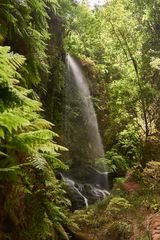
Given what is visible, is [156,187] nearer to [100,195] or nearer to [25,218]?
[100,195]

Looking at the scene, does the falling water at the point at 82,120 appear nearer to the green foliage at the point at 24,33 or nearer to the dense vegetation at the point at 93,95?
the dense vegetation at the point at 93,95

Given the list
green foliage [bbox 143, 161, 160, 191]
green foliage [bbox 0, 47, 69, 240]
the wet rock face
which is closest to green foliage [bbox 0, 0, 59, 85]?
green foliage [bbox 0, 47, 69, 240]

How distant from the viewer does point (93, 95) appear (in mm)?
15438

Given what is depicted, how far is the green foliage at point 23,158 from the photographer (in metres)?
2.97

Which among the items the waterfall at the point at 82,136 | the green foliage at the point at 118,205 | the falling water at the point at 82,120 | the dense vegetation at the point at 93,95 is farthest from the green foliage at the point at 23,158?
the falling water at the point at 82,120

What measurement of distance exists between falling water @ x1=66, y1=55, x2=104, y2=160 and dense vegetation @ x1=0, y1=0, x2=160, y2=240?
1.26 feet

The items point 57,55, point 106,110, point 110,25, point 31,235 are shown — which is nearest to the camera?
point 31,235

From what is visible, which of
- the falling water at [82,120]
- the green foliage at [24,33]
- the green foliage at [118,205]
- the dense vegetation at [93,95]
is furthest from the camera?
the falling water at [82,120]

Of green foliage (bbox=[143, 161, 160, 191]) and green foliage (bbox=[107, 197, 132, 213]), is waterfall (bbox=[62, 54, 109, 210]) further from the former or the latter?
green foliage (bbox=[107, 197, 132, 213])

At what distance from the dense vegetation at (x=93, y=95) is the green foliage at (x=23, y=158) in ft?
0.04

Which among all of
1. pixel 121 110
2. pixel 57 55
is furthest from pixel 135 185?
pixel 57 55

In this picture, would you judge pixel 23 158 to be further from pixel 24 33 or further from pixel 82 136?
pixel 82 136

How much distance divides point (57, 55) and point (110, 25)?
2.49m

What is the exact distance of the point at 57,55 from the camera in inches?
462
